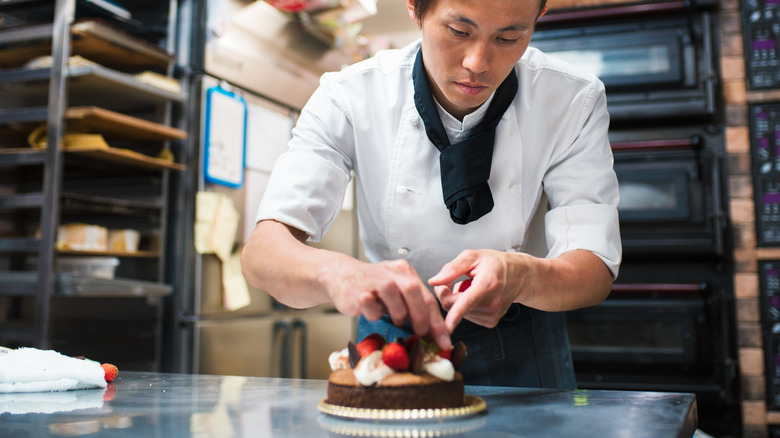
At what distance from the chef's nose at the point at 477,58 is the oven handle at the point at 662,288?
1.70 metres

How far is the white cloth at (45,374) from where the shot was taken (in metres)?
1.22

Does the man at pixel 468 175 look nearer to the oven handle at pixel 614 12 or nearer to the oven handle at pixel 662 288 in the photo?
the oven handle at pixel 662 288

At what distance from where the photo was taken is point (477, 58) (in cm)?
117

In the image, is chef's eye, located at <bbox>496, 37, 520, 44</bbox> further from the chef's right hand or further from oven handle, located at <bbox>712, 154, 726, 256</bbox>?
oven handle, located at <bbox>712, 154, 726, 256</bbox>

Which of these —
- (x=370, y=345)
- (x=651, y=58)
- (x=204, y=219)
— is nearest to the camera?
(x=370, y=345)

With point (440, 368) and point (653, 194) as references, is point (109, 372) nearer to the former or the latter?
point (440, 368)

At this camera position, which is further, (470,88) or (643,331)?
(643,331)

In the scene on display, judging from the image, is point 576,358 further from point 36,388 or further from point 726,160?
point 36,388

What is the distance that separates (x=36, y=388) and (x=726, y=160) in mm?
2474

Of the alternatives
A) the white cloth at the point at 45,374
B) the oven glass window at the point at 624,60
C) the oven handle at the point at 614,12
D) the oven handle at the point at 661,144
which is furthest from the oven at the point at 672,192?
the white cloth at the point at 45,374

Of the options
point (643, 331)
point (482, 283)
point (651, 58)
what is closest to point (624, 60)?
point (651, 58)

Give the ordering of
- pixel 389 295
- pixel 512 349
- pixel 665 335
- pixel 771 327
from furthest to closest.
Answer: pixel 665 335 → pixel 771 327 → pixel 512 349 → pixel 389 295

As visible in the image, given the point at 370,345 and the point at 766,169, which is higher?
the point at 766,169

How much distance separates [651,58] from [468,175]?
176 centimetres
